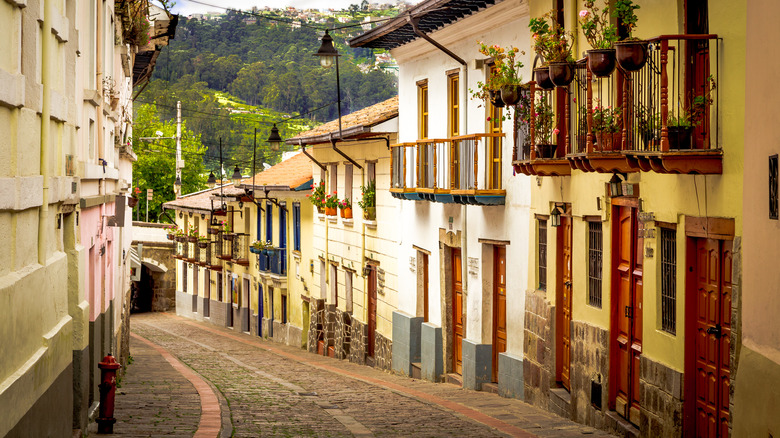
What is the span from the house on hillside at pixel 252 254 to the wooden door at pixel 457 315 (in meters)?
11.6

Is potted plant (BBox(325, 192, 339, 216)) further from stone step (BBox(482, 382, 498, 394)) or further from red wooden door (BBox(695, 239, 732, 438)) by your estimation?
red wooden door (BBox(695, 239, 732, 438))

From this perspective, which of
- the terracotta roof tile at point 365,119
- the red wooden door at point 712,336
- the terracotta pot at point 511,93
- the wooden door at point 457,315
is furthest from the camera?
the terracotta roof tile at point 365,119

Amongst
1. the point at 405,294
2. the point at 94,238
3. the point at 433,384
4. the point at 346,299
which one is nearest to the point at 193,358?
the point at 346,299

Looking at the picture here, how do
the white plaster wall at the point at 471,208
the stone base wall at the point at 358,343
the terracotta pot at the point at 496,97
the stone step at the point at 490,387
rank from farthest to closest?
the stone base wall at the point at 358,343, the stone step at the point at 490,387, the white plaster wall at the point at 471,208, the terracotta pot at the point at 496,97

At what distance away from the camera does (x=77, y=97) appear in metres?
11.2

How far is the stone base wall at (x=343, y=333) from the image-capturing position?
26105 mm

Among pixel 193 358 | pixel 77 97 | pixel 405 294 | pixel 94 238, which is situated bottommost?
pixel 193 358

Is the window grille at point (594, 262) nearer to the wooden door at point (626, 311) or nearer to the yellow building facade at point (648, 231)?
the yellow building facade at point (648, 231)

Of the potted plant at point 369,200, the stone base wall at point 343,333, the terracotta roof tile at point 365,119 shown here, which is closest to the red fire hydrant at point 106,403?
the terracotta roof tile at point 365,119

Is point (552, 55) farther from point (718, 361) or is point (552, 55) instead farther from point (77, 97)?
point (77, 97)

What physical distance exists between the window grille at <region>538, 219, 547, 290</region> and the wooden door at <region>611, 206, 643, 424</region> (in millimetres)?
2648

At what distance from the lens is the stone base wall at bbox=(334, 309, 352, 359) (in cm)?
2610

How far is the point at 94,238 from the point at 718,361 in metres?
7.80

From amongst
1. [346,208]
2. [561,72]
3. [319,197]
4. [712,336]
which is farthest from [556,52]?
→ [319,197]
